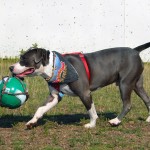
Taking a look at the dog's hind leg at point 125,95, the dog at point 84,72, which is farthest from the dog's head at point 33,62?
the dog's hind leg at point 125,95

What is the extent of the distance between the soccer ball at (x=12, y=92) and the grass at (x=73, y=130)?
44 cm

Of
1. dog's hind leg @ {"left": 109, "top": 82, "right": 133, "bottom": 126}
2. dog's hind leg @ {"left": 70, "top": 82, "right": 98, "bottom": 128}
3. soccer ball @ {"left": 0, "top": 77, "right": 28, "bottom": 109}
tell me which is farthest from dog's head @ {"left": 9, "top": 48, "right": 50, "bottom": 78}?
dog's hind leg @ {"left": 109, "top": 82, "right": 133, "bottom": 126}

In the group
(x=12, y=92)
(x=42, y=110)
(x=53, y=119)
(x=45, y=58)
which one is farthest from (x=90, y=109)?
(x=12, y=92)

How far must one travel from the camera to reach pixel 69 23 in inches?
679

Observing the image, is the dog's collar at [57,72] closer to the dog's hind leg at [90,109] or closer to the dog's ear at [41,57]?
the dog's ear at [41,57]

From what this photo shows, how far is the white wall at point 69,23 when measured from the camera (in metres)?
17.1

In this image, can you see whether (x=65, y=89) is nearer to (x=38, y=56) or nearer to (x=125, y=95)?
(x=38, y=56)

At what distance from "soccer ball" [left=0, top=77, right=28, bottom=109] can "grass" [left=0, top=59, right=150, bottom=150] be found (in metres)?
0.44

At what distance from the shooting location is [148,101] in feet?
28.6

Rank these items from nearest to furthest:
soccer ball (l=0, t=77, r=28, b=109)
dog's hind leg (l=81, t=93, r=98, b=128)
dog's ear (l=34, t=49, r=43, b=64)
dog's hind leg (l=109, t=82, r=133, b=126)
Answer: soccer ball (l=0, t=77, r=28, b=109) < dog's ear (l=34, t=49, r=43, b=64) < dog's hind leg (l=81, t=93, r=98, b=128) < dog's hind leg (l=109, t=82, r=133, b=126)

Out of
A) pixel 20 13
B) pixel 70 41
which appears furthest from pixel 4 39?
pixel 70 41

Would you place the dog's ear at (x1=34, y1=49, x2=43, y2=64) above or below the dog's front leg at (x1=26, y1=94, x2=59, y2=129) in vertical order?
above

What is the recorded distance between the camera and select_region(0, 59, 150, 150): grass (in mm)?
6914

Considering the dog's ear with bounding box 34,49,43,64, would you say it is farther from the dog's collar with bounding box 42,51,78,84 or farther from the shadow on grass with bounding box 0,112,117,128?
the shadow on grass with bounding box 0,112,117,128
